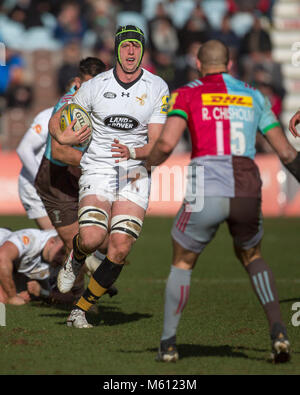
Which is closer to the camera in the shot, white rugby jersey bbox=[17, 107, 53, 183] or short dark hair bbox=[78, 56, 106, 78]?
short dark hair bbox=[78, 56, 106, 78]

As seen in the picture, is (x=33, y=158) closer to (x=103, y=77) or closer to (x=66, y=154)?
(x=66, y=154)

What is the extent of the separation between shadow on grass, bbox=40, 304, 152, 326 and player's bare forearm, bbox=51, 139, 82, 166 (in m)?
1.53

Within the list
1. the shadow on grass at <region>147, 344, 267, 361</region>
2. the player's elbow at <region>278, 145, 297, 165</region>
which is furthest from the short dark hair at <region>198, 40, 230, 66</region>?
the shadow on grass at <region>147, 344, 267, 361</region>

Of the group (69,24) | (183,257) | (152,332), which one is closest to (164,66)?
(69,24)

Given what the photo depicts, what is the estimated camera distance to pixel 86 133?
772cm

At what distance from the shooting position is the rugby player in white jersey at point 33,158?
10.1 metres

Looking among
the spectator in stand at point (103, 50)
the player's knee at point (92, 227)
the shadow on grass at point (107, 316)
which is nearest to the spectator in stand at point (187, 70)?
the spectator in stand at point (103, 50)

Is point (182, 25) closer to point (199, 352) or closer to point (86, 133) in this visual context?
point (86, 133)

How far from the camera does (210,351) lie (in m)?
6.62

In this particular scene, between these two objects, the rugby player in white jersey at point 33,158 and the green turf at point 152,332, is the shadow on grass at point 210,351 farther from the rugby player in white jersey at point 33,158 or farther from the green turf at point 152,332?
the rugby player in white jersey at point 33,158

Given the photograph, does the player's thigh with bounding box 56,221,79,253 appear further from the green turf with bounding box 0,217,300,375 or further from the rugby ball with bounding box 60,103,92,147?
the rugby ball with bounding box 60,103,92,147

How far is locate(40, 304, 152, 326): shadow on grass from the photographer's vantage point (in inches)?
319

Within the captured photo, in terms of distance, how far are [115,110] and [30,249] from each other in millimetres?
2112
